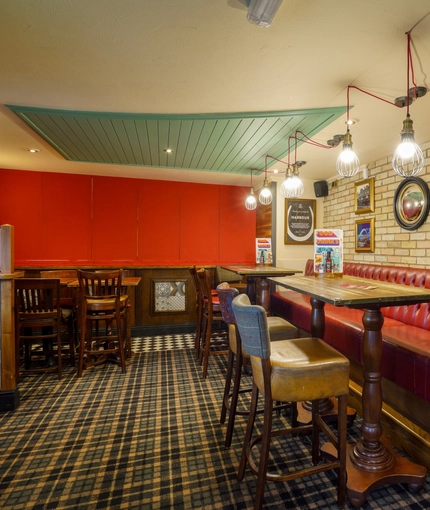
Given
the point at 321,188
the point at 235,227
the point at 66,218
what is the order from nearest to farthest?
1. the point at 66,218
2. the point at 321,188
3. the point at 235,227

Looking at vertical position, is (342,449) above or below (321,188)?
below

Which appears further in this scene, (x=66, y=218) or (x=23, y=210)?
(x=66, y=218)

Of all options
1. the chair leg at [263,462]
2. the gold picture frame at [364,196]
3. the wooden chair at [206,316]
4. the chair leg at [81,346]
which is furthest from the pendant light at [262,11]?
the gold picture frame at [364,196]

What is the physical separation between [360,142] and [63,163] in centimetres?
405

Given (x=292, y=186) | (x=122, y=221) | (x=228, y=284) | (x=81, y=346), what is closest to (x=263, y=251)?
(x=292, y=186)

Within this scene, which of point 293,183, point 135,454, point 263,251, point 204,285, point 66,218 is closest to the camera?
point 135,454

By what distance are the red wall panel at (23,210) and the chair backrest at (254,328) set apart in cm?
450

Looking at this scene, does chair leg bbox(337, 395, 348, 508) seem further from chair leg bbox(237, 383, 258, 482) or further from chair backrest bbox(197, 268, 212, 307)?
chair backrest bbox(197, 268, 212, 307)

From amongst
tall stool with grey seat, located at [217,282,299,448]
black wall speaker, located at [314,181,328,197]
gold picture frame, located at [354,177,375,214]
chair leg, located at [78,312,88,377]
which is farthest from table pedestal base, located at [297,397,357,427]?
black wall speaker, located at [314,181,328,197]

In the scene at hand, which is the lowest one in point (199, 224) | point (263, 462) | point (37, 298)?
point (263, 462)

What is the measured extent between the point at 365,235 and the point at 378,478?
3.18 meters

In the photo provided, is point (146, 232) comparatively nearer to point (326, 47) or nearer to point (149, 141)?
point (149, 141)

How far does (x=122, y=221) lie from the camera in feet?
16.3

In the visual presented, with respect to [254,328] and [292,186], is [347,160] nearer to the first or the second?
[292,186]
